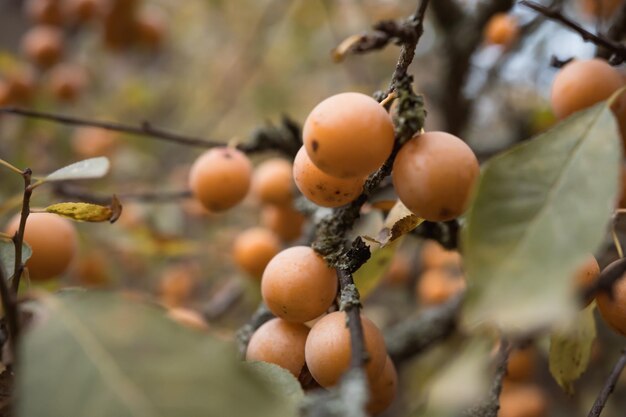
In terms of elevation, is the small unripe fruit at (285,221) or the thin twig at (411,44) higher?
the small unripe fruit at (285,221)

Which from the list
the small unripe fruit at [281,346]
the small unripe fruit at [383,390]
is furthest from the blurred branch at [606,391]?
the small unripe fruit at [281,346]

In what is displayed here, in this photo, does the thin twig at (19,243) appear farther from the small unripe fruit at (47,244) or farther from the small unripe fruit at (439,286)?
the small unripe fruit at (439,286)

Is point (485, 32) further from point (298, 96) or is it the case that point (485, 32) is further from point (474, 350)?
point (298, 96)

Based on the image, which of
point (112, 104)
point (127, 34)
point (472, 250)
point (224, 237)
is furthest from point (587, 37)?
point (112, 104)

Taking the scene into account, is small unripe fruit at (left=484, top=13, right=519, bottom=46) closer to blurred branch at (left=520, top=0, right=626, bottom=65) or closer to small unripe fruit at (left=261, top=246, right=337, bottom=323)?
blurred branch at (left=520, top=0, right=626, bottom=65)

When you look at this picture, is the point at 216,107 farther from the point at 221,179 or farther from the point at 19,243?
the point at 19,243

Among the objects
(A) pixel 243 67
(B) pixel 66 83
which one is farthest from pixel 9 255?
(A) pixel 243 67
